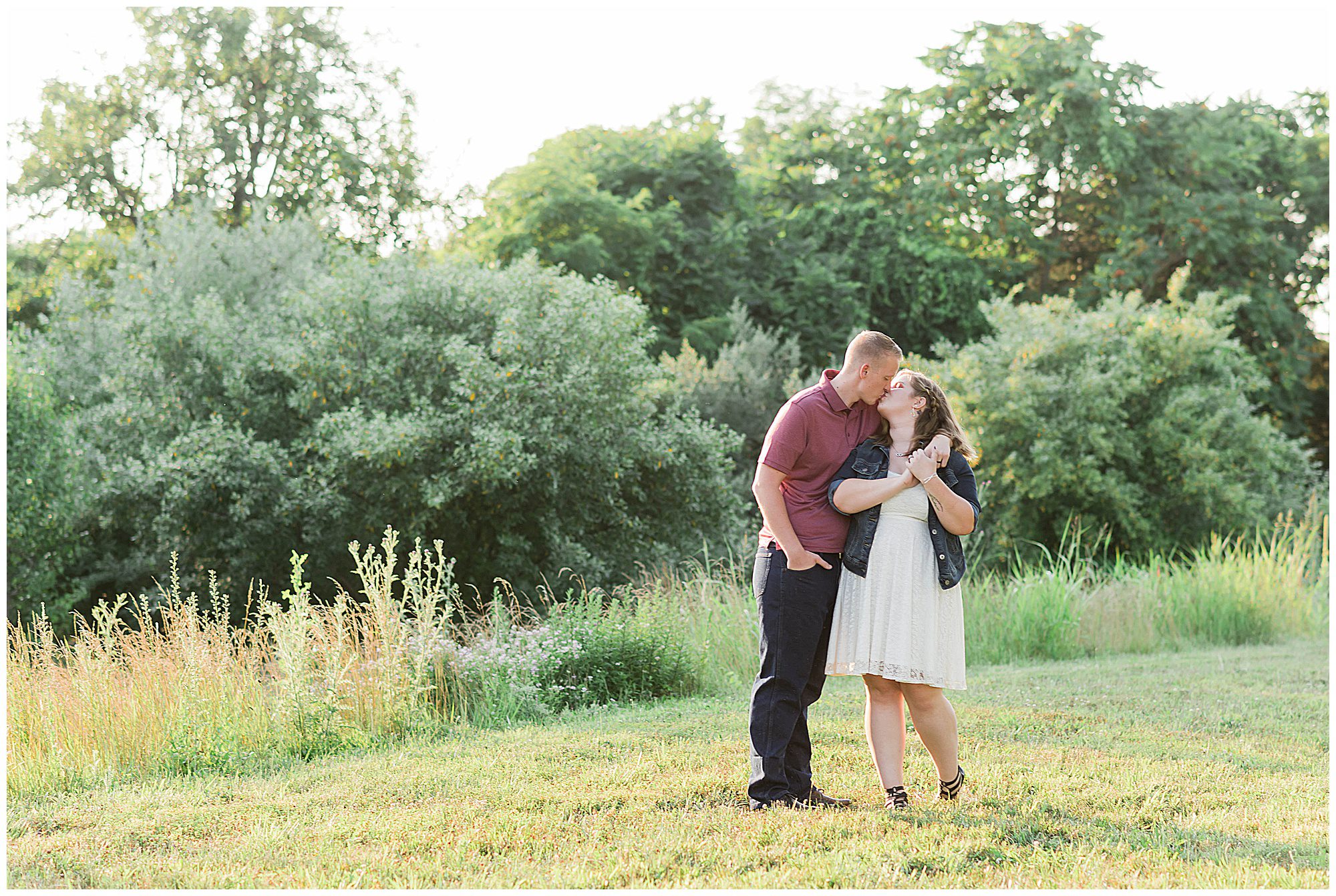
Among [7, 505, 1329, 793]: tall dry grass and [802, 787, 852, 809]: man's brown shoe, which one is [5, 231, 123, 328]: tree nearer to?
[7, 505, 1329, 793]: tall dry grass

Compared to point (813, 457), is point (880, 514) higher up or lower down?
lower down

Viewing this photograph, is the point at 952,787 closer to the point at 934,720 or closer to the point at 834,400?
the point at 934,720

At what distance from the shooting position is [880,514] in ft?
14.0

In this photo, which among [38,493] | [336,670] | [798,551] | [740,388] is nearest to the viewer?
[798,551]

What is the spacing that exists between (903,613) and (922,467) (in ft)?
1.81

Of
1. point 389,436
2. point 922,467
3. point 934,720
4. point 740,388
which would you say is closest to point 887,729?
point 934,720

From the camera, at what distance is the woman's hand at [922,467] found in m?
4.16

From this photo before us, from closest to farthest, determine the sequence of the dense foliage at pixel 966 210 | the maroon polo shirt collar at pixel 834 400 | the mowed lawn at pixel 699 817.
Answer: the mowed lawn at pixel 699 817
the maroon polo shirt collar at pixel 834 400
the dense foliage at pixel 966 210

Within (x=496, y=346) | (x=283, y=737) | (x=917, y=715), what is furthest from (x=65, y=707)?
(x=496, y=346)

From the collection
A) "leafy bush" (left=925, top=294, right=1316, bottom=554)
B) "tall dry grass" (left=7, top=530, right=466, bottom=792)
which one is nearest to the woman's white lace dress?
"tall dry grass" (left=7, top=530, right=466, bottom=792)

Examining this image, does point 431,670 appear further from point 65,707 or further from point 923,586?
point 923,586

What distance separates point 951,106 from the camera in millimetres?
21422

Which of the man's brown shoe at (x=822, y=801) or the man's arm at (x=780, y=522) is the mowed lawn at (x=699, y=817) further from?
the man's arm at (x=780, y=522)

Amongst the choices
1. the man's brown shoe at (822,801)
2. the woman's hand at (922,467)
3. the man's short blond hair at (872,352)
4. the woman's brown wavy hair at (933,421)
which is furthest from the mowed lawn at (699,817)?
the man's short blond hair at (872,352)
